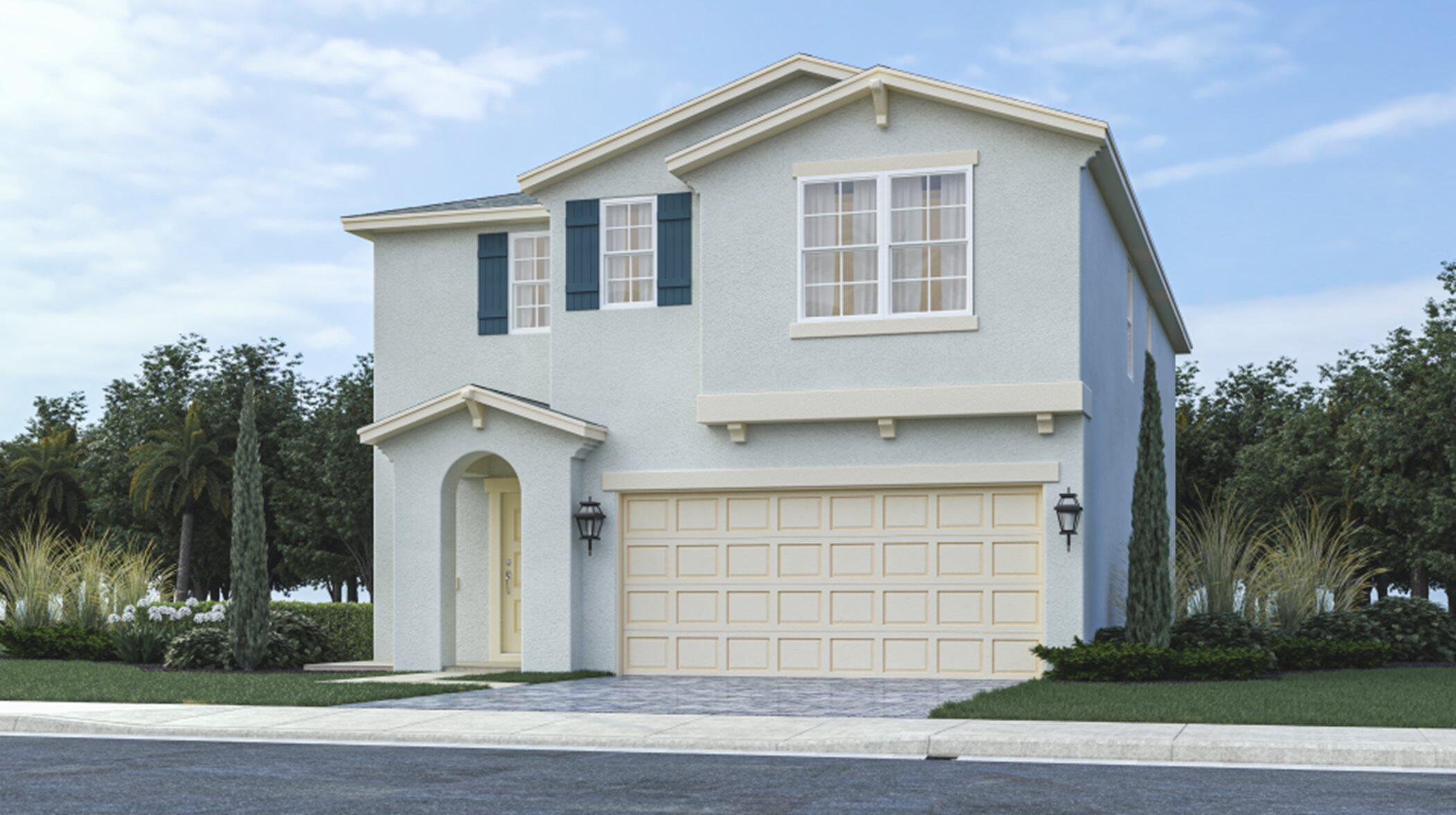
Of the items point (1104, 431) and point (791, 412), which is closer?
point (791, 412)

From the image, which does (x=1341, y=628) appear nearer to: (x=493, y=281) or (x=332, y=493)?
(x=493, y=281)

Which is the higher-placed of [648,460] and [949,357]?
[949,357]

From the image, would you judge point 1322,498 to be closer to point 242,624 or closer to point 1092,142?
point 1092,142

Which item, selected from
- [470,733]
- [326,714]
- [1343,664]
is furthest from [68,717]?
[1343,664]

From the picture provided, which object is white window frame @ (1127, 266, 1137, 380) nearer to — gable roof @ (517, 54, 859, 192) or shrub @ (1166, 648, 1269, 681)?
gable roof @ (517, 54, 859, 192)

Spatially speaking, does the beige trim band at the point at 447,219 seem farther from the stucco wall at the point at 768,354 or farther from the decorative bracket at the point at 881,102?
the decorative bracket at the point at 881,102

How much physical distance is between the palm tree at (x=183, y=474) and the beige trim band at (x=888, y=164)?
1368 inches

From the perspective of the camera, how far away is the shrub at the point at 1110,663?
53.7 ft

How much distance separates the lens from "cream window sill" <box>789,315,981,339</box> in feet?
58.4

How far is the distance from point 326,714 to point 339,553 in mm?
36123

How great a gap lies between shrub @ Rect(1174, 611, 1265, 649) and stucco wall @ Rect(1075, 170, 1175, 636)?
1.04 m

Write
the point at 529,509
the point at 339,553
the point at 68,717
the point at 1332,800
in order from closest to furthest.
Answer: the point at 1332,800 → the point at 68,717 → the point at 529,509 → the point at 339,553

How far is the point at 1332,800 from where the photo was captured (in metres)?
8.95

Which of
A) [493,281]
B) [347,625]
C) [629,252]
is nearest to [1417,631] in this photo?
[629,252]
